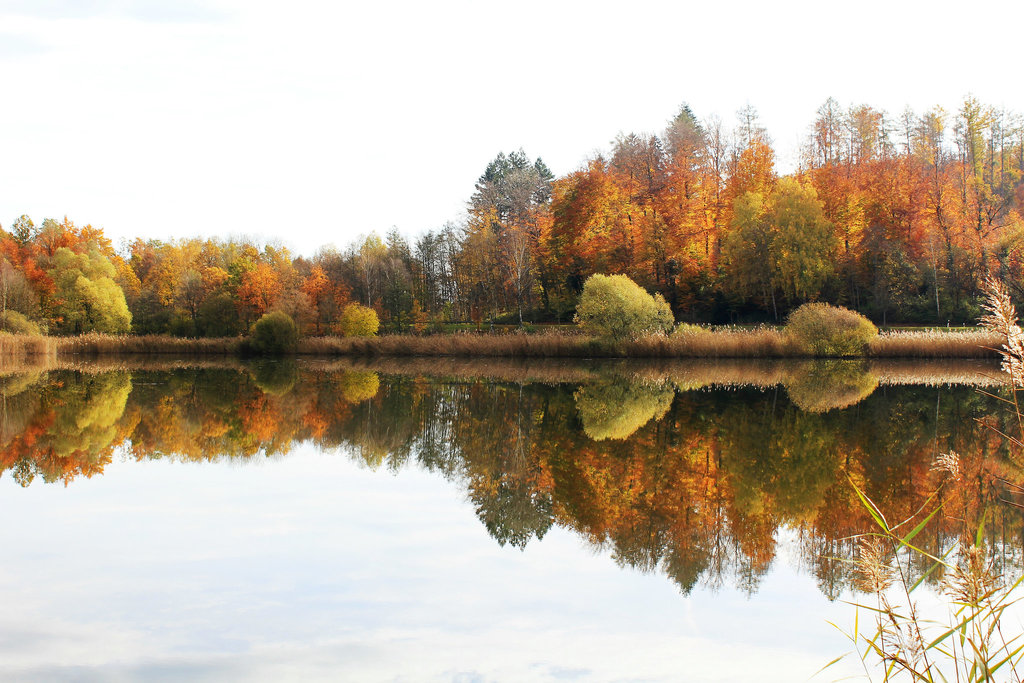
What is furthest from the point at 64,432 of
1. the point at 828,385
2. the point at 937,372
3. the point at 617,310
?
the point at 937,372

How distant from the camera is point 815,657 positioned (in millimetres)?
3676

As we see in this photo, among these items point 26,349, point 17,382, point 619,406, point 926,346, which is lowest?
point 619,406

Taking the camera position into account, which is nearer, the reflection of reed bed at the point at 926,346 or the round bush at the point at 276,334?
the reflection of reed bed at the point at 926,346

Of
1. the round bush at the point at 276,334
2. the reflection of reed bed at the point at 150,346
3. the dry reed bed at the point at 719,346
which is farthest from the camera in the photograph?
the reflection of reed bed at the point at 150,346

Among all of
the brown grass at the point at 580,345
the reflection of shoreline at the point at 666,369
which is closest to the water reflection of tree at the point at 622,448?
the reflection of shoreline at the point at 666,369

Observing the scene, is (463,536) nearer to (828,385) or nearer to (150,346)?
(828,385)

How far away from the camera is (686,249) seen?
1494 inches

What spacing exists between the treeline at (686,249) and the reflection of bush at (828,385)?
1226 cm

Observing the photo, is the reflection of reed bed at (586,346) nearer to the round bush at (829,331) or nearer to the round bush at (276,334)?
the round bush at (829,331)

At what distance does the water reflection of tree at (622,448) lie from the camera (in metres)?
5.62

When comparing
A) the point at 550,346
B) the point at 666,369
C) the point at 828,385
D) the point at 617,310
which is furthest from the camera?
the point at 550,346

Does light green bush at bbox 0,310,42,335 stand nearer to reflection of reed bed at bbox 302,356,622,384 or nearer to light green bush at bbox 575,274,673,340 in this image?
reflection of reed bed at bbox 302,356,622,384

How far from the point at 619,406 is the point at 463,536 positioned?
7.75 m

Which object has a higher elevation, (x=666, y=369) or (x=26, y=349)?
(x=26, y=349)
